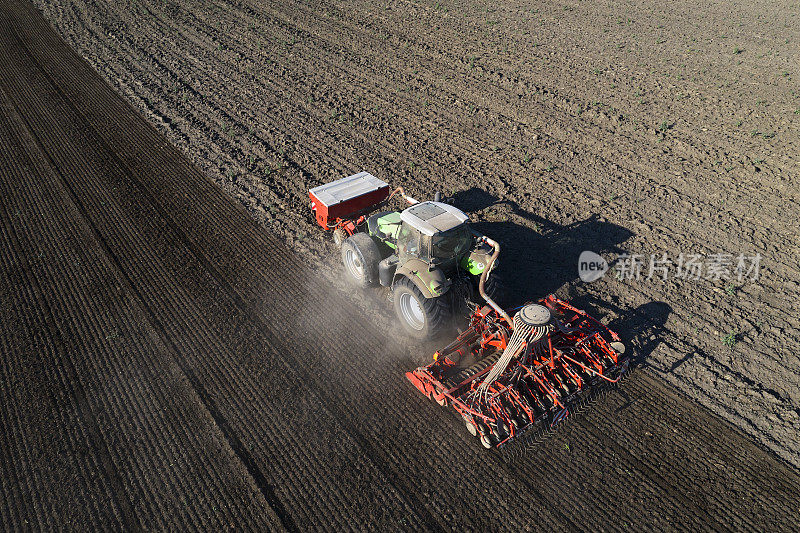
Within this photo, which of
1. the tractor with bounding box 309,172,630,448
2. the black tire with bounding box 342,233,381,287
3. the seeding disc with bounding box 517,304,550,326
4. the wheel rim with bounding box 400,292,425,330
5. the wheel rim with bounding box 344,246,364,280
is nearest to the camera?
the seeding disc with bounding box 517,304,550,326

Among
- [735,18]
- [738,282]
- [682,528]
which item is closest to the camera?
[682,528]

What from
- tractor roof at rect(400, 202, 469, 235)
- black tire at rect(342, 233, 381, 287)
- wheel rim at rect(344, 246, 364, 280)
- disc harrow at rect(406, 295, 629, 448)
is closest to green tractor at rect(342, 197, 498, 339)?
tractor roof at rect(400, 202, 469, 235)

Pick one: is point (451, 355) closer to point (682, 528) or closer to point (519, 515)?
point (519, 515)

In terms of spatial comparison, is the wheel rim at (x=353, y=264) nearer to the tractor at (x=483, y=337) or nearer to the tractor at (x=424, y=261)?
the tractor at (x=424, y=261)

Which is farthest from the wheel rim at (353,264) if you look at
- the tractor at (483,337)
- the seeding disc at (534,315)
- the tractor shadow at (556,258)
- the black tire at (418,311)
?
the seeding disc at (534,315)

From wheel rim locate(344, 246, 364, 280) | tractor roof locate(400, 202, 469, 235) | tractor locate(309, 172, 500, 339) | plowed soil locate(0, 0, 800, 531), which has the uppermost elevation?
tractor roof locate(400, 202, 469, 235)

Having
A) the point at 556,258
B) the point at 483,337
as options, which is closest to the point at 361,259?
the point at 483,337

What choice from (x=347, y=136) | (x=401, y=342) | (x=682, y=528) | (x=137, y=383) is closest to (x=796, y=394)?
(x=682, y=528)

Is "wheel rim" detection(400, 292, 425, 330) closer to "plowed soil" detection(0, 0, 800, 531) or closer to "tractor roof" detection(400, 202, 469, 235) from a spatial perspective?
"plowed soil" detection(0, 0, 800, 531)
